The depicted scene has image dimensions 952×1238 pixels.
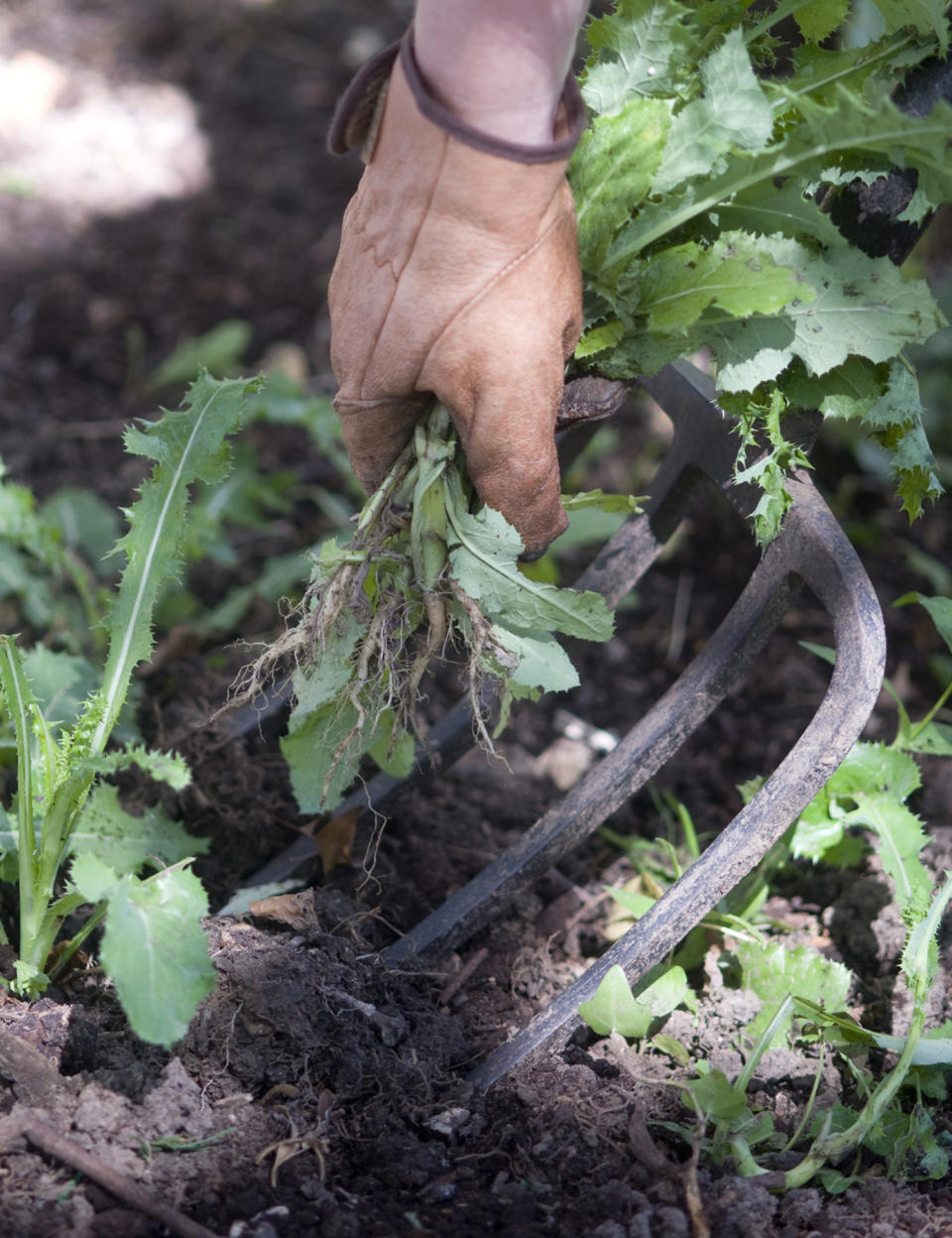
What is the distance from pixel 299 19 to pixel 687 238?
4.09 metres

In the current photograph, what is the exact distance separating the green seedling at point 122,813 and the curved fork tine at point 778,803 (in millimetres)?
519

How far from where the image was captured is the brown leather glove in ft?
4.43

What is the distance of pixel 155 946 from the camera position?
51.1 inches

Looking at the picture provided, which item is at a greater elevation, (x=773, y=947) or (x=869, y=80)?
(x=869, y=80)

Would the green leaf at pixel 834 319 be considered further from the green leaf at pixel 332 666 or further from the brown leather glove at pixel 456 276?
the green leaf at pixel 332 666

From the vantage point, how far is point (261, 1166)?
1354 millimetres

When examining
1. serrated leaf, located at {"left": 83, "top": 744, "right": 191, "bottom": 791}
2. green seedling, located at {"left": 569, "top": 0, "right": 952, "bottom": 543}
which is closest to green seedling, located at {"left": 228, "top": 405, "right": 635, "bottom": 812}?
serrated leaf, located at {"left": 83, "top": 744, "right": 191, "bottom": 791}

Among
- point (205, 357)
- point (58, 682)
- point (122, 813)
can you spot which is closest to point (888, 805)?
point (122, 813)

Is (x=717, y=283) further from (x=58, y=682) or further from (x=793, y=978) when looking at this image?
(x=58, y=682)

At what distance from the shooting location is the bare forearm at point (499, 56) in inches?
50.9

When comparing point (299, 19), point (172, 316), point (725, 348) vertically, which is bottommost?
point (172, 316)

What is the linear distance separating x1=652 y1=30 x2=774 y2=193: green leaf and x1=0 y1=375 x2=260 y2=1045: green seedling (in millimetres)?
761

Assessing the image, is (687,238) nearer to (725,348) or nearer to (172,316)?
(725,348)

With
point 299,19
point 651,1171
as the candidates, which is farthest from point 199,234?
point 651,1171
